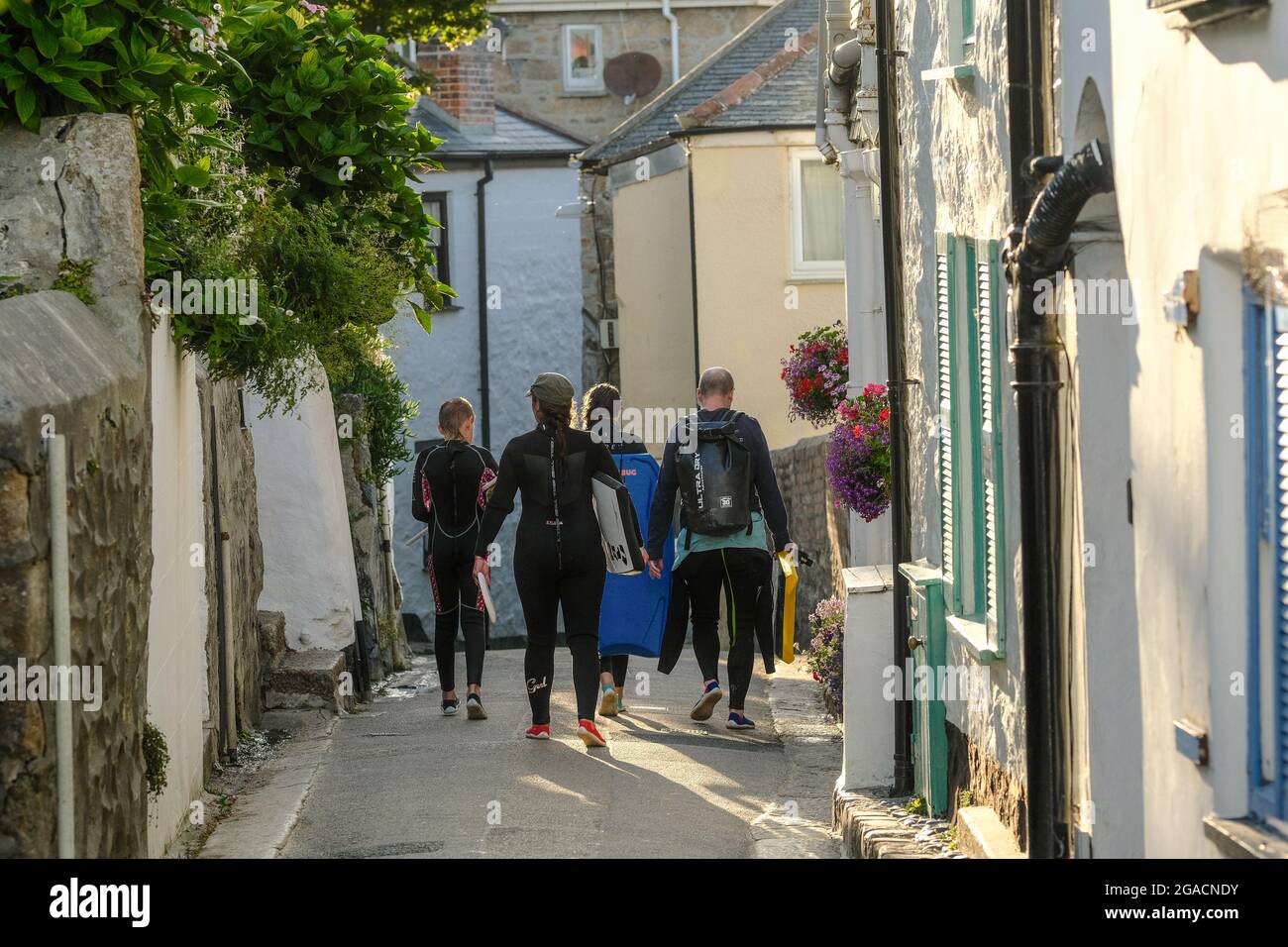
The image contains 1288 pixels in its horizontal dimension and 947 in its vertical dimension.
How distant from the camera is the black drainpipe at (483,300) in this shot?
2670 centimetres

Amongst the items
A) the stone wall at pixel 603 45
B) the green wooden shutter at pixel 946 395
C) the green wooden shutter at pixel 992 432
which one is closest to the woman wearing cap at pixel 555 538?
the green wooden shutter at pixel 946 395

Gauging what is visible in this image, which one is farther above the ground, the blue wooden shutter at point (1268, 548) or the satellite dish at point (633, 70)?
the satellite dish at point (633, 70)

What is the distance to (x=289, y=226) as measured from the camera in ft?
29.4

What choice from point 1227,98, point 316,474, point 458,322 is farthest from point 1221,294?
point 458,322

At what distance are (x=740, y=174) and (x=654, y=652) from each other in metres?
10.9

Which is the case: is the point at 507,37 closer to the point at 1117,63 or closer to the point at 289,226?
the point at 289,226

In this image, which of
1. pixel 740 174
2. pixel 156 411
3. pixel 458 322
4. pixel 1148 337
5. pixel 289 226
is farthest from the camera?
pixel 458 322

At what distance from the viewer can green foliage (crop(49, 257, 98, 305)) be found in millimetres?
5996

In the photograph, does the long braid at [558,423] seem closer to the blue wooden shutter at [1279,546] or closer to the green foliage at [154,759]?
the green foliage at [154,759]

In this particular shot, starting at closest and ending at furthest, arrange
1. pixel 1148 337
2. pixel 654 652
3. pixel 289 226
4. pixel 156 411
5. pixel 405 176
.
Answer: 1. pixel 1148 337
2. pixel 156 411
3. pixel 289 226
4. pixel 405 176
5. pixel 654 652

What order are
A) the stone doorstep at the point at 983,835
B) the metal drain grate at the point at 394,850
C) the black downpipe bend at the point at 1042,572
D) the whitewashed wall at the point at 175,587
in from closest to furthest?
1. the black downpipe bend at the point at 1042,572
2. the stone doorstep at the point at 983,835
3. the whitewashed wall at the point at 175,587
4. the metal drain grate at the point at 394,850

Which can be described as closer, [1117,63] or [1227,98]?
[1227,98]

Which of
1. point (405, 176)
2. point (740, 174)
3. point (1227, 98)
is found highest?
point (740, 174)

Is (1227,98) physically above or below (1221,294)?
above
